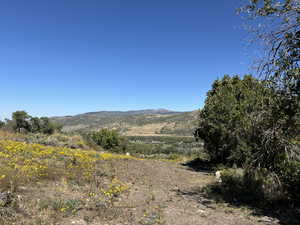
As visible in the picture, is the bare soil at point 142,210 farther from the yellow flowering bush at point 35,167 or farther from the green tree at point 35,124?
the green tree at point 35,124

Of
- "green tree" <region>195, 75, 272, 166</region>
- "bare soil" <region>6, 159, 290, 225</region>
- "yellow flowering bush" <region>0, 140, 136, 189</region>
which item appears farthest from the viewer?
"green tree" <region>195, 75, 272, 166</region>

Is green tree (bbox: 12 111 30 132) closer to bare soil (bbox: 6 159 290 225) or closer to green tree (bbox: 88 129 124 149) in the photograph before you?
green tree (bbox: 88 129 124 149)

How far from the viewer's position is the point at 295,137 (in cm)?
604

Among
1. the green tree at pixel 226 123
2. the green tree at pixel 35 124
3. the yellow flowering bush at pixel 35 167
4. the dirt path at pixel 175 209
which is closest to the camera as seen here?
the dirt path at pixel 175 209

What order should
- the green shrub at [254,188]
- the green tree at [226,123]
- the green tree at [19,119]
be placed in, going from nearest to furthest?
the green shrub at [254,188], the green tree at [226,123], the green tree at [19,119]

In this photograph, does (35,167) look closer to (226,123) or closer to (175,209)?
(175,209)

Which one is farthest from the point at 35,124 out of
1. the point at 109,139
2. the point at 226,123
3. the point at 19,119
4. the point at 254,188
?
the point at 254,188

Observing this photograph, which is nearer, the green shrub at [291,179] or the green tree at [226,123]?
the green shrub at [291,179]

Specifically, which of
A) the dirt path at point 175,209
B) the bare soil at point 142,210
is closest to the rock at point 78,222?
the bare soil at point 142,210

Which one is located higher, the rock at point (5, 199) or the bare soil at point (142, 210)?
the rock at point (5, 199)

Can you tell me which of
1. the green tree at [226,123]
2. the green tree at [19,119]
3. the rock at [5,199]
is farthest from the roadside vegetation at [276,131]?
the green tree at [19,119]

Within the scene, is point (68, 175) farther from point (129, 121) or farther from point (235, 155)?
point (129, 121)

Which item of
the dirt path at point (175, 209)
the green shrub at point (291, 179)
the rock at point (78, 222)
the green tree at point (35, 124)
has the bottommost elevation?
the dirt path at point (175, 209)

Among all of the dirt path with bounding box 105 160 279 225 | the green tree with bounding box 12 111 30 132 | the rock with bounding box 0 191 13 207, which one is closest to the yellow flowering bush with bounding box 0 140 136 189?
the rock with bounding box 0 191 13 207
